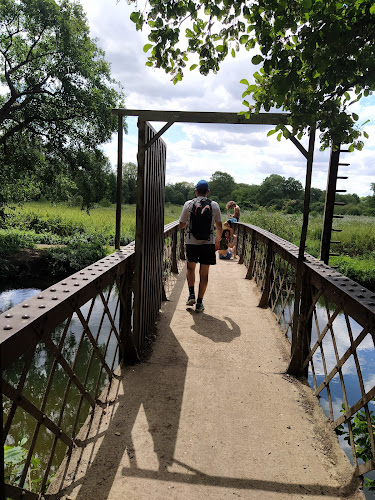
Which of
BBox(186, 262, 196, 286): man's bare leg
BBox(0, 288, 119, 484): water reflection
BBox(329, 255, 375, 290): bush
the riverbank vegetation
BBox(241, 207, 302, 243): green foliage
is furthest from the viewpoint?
BBox(241, 207, 302, 243): green foliage

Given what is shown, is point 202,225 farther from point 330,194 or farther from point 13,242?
point 13,242

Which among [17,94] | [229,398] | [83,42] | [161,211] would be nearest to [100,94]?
[83,42]

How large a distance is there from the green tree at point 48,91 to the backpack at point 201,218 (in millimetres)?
11172

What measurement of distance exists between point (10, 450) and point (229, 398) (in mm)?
1629

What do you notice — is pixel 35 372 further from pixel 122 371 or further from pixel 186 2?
pixel 186 2

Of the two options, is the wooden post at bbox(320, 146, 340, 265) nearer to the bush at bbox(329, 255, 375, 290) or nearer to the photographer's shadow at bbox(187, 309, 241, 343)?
the photographer's shadow at bbox(187, 309, 241, 343)

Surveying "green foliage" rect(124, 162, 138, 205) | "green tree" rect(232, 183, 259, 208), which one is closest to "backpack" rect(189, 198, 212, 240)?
"green foliage" rect(124, 162, 138, 205)

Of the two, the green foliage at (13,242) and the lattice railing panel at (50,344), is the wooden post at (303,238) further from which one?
the green foliage at (13,242)

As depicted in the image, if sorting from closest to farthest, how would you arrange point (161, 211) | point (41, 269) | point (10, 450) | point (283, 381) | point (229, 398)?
point (10, 450), point (229, 398), point (283, 381), point (161, 211), point (41, 269)

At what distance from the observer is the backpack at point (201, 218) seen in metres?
5.05

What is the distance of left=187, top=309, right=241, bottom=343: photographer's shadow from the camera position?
459 centimetres

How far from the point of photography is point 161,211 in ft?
16.2

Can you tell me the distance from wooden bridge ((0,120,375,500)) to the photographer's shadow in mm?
22

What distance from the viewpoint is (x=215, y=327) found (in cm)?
490
